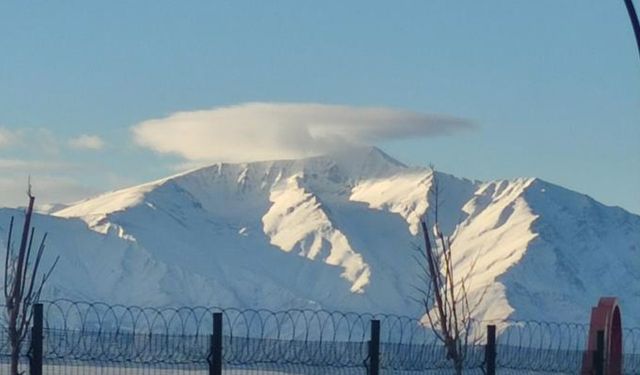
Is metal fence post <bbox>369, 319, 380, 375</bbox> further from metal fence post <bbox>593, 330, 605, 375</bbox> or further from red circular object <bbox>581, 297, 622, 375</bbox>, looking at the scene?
red circular object <bbox>581, 297, 622, 375</bbox>

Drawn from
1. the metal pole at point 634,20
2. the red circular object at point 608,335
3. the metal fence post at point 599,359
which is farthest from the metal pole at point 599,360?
the metal pole at point 634,20

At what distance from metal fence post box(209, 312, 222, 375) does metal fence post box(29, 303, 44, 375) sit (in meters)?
1.81

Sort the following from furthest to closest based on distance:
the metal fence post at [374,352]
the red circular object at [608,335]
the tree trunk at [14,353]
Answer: the red circular object at [608,335]
the metal fence post at [374,352]
the tree trunk at [14,353]

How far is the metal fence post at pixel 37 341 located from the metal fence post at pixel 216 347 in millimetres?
1813

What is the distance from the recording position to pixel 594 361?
25.5 metres

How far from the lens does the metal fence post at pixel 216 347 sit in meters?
19.0

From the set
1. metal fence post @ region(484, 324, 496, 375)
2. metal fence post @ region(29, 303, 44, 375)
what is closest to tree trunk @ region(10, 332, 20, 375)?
metal fence post @ region(29, 303, 44, 375)

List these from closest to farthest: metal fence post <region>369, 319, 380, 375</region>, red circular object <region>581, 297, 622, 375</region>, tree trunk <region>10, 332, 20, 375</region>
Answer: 1. tree trunk <region>10, 332, 20, 375</region>
2. metal fence post <region>369, 319, 380, 375</region>
3. red circular object <region>581, 297, 622, 375</region>

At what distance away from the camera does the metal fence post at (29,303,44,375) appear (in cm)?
1792

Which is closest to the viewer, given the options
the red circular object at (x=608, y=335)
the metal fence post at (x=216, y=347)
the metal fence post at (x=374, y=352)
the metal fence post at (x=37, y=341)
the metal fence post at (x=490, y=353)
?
the metal fence post at (x=37, y=341)

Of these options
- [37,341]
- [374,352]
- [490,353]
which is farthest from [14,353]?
[490,353]

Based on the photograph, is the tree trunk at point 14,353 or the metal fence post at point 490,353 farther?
the metal fence post at point 490,353

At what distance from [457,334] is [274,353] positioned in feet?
13.0

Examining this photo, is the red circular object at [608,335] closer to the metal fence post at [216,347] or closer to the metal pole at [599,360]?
the metal pole at [599,360]
